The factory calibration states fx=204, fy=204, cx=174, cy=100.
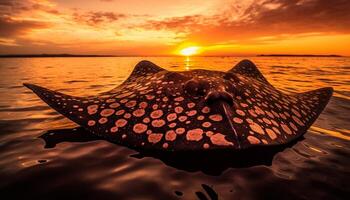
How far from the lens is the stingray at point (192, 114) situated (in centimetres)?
227

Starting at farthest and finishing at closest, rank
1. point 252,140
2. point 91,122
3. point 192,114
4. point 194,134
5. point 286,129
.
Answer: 1. point 91,122
2. point 286,129
3. point 192,114
4. point 194,134
5. point 252,140

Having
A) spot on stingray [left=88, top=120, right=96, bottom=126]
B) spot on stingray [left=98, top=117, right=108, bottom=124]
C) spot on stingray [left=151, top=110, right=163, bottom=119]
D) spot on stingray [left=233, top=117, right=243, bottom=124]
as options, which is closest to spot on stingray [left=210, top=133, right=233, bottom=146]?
spot on stingray [left=233, top=117, right=243, bottom=124]

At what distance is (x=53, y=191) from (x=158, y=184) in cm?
95

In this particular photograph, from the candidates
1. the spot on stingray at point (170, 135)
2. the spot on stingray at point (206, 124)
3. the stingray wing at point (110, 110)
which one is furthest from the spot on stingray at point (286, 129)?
the stingray wing at point (110, 110)

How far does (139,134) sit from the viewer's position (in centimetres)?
252

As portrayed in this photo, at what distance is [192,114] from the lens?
2.54 meters

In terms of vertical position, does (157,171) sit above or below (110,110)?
below

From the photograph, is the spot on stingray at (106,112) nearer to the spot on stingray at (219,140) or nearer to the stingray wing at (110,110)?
the stingray wing at (110,110)

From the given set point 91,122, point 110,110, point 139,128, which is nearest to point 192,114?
point 139,128

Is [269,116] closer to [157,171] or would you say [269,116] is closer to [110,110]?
[157,171]

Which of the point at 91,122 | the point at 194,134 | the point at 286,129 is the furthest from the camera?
the point at 91,122

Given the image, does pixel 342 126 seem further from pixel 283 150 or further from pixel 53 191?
pixel 53 191

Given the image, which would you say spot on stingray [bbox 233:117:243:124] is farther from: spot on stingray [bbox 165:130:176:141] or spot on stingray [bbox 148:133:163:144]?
spot on stingray [bbox 148:133:163:144]

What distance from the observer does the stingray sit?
2268 mm
